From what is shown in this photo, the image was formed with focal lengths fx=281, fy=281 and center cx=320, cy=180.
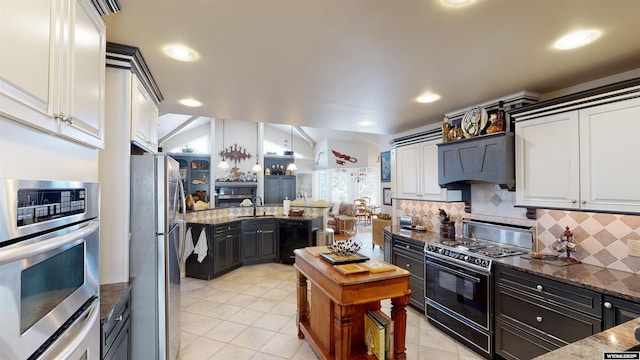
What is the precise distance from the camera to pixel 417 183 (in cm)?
392

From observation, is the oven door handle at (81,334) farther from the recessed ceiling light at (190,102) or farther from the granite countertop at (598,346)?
the recessed ceiling light at (190,102)

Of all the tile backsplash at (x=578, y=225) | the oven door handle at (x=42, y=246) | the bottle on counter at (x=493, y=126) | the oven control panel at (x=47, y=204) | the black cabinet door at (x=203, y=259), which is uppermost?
the bottle on counter at (x=493, y=126)

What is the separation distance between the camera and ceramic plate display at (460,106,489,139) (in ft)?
9.73

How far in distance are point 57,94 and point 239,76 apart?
1557 mm

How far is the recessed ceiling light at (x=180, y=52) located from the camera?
1916 millimetres

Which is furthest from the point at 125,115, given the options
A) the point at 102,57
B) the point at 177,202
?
the point at 177,202

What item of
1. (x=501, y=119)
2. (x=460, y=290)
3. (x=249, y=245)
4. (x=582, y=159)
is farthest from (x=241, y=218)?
(x=582, y=159)

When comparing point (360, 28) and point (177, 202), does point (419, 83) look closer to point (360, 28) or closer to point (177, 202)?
point (360, 28)

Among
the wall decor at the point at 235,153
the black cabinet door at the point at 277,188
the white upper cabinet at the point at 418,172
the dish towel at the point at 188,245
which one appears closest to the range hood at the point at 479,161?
the white upper cabinet at the point at 418,172

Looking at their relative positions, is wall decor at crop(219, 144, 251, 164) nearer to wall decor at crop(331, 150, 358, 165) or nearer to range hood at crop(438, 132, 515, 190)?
wall decor at crop(331, 150, 358, 165)

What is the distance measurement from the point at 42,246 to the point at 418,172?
3.78m

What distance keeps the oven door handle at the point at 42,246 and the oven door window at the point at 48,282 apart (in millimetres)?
47

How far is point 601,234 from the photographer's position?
2.29 meters

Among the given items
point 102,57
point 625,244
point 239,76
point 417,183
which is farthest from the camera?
point 417,183
